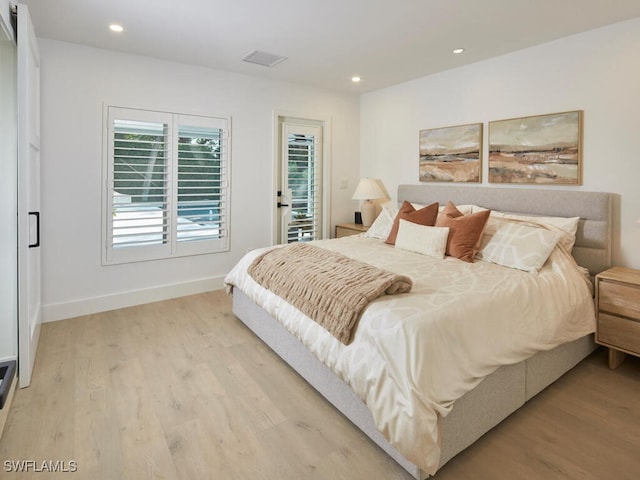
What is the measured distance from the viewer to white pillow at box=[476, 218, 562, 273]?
270cm

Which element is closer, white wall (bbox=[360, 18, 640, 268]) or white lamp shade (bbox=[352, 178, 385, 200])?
white wall (bbox=[360, 18, 640, 268])

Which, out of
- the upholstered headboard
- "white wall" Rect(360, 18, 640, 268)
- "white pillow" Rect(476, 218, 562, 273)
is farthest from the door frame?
"white pillow" Rect(476, 218, 562, 273)

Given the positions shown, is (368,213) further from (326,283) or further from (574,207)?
(326,283)

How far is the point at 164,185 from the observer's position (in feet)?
13.0

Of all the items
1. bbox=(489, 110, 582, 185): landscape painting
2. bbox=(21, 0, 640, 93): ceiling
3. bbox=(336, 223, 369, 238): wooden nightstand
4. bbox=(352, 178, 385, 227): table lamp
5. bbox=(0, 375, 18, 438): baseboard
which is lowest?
bbox=(0, 375, 18, 438): baseboard

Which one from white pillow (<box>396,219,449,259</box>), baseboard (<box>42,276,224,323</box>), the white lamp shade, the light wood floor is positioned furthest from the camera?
the white lamp shade

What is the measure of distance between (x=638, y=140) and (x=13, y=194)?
4380 millimetres

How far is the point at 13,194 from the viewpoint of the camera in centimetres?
240

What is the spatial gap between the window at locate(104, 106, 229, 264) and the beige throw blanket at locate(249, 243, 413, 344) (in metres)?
1.42

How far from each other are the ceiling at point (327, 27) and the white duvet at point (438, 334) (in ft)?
5.83

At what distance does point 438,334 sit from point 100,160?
135 inches

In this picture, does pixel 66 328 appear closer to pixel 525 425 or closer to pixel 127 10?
pixel 127 10

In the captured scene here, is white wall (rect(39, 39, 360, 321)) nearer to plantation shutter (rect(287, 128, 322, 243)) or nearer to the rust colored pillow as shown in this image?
plantation shutter (rect(287, 128, 322, 243))

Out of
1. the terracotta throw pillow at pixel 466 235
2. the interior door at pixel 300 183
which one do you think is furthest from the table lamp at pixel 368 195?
the terracotta throw pillow at pixel 466 235
